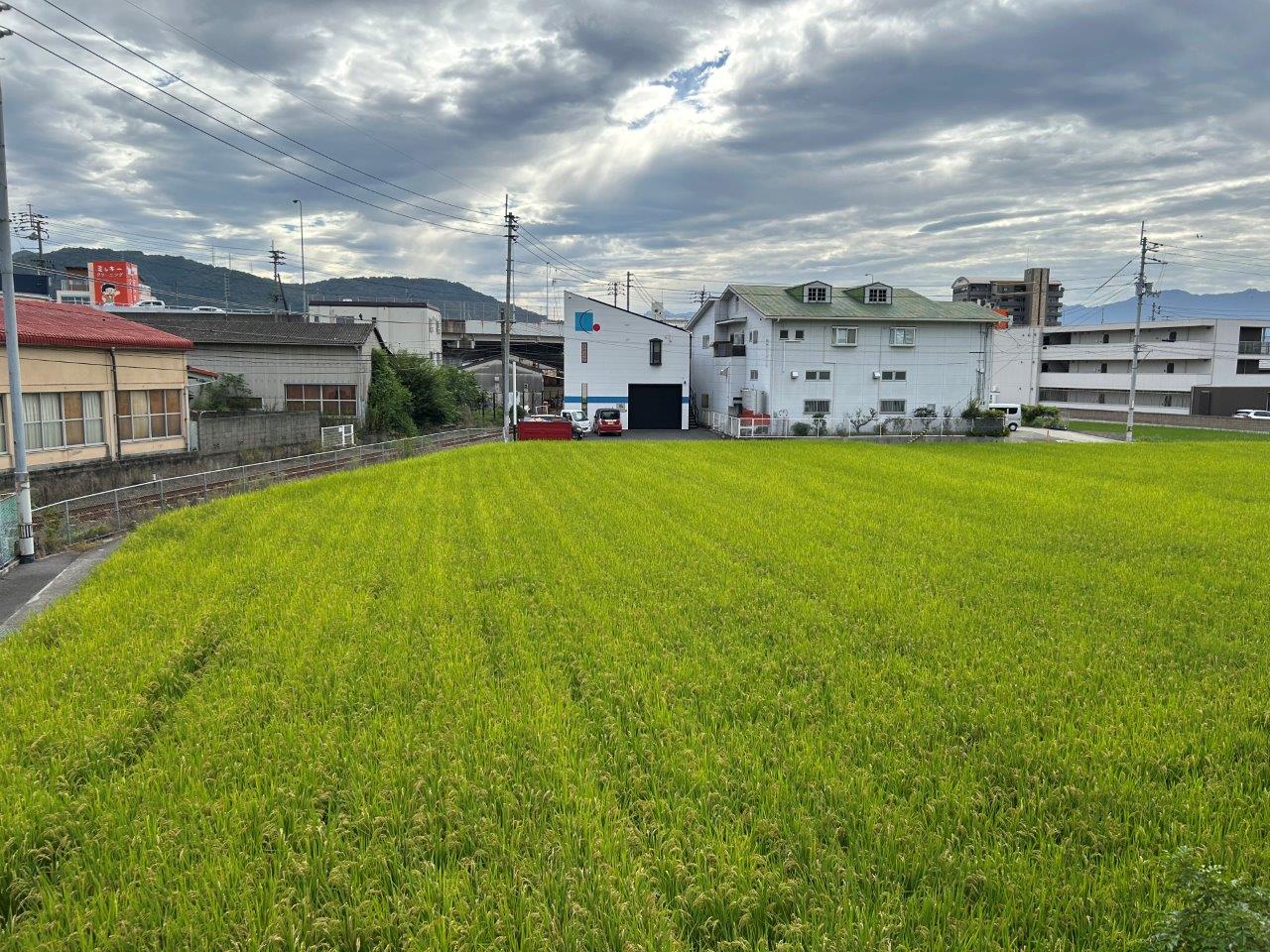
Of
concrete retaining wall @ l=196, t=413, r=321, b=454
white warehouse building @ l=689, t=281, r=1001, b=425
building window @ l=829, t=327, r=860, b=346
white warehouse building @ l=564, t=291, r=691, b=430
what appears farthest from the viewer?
white warehouse building @ l=564, t=291, r=691, b=430

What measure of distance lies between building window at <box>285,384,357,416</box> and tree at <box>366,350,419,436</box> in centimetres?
95

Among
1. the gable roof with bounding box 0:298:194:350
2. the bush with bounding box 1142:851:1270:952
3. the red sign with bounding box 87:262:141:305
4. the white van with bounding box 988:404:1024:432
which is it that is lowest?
the bush with bounding box 1142:851:1270:952

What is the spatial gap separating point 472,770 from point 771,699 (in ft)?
7.95

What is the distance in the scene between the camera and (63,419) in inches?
794

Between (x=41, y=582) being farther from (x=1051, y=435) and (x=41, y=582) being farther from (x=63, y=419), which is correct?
(x=1051, y=435)

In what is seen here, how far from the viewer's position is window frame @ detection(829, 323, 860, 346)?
41.5 meters

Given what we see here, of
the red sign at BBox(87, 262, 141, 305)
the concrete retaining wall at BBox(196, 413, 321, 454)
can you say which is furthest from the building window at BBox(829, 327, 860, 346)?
the red sign at BBox(87, 262, 141, 305)

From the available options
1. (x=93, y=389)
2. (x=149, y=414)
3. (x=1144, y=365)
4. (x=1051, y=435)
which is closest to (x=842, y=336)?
(x=1051, y=435)

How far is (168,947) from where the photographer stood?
348 centimetres

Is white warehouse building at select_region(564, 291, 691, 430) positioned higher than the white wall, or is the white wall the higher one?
the white wall

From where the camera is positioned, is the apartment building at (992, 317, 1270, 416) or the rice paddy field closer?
the rice paddy field

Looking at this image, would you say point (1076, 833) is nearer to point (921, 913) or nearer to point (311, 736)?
point (921, 913)

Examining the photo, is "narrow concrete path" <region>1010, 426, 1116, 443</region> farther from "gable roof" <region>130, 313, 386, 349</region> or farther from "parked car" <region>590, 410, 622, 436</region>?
"gable roof" <region>130, 313, 386, 349</region>

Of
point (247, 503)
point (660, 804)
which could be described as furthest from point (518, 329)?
point (660, 804)
